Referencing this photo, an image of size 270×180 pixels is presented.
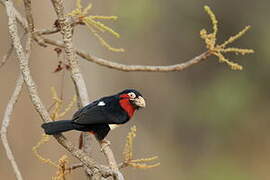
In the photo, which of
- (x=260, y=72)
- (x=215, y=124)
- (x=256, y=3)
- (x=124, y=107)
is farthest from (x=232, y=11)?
(x=124, y=107)

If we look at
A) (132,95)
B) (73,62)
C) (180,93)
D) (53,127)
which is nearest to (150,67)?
(132,95)

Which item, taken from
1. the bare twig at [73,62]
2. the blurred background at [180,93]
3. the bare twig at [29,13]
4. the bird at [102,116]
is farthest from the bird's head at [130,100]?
the blurred background at [180,93]

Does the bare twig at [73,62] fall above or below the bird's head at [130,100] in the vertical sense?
above

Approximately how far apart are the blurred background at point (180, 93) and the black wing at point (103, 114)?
A: 5.83 metres

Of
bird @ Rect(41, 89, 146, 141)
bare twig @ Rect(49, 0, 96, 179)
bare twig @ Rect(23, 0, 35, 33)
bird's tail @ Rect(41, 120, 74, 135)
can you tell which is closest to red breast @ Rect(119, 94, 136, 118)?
bird @ Rect(41, 89, 146, 141)

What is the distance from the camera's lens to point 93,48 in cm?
880

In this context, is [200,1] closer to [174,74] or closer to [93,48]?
[174,74]

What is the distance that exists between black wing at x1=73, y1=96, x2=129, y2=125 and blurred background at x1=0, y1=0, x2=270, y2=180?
230 inches

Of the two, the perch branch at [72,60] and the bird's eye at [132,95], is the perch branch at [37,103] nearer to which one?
the perch branch at [72,60]

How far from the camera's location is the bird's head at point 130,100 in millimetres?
3024

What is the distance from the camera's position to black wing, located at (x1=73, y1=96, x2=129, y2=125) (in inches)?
112

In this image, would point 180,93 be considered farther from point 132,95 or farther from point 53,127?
point 53,127

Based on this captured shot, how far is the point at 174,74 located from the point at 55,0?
8.98 m

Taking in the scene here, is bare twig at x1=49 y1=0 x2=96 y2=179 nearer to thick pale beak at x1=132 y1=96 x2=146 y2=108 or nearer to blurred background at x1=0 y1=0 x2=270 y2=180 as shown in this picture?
thick pale beak at x1=132 y1=96 x2=146 y2=108
